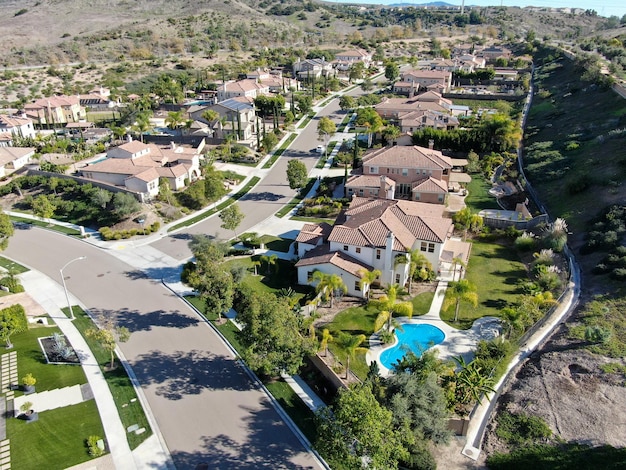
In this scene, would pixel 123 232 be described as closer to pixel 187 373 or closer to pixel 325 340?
pixel 187 373

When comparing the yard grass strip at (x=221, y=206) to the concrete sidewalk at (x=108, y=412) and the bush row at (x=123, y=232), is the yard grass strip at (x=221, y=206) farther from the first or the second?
the concrete sidewalk at (x=108, y=412)

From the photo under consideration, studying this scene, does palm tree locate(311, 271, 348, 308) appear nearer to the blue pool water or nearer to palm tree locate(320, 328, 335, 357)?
palm tree locate(320, 328, 335, 357)

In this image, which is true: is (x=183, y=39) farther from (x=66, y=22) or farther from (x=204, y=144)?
(x=204, y=144)

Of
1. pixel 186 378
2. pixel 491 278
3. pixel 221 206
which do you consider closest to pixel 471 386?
pixel 491 278

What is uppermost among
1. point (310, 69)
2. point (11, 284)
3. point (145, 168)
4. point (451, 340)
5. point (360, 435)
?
point (310, 69)

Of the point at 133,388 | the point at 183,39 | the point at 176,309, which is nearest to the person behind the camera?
the point at 133,388

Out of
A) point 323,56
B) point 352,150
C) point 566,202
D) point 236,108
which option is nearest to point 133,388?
point 566,202
